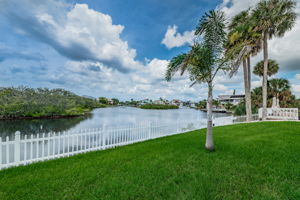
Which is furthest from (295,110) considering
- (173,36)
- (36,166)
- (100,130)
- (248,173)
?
(36,166)

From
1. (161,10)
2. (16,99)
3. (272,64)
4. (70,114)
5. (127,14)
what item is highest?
(161,10)

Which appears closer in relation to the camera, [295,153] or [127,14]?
[295,153]

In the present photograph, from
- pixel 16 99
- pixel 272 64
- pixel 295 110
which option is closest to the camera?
pixel 295 110

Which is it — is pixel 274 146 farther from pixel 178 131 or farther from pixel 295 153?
pixel 178 131

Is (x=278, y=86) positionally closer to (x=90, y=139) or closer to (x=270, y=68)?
(x=270, y=68)

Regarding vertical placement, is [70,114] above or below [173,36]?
below

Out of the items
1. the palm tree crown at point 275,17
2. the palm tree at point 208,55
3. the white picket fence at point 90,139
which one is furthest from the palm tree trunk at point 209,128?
the palm tree crown at point 275,17

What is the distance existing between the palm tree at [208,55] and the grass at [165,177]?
1172 mm

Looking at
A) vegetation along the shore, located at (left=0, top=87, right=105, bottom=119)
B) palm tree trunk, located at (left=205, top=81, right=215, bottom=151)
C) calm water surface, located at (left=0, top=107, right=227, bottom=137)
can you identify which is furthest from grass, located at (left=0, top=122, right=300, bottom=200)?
vegetation along the shore, located at (left=0, top=87, right=105, bottom=119)

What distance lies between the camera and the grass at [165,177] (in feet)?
7.10

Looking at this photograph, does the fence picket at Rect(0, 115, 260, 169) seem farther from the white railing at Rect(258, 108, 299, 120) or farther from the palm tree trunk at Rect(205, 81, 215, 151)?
the white railing at Rect(258, 108, 299, 120)

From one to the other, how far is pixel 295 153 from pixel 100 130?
5.94 metres

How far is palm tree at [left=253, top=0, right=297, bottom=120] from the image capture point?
31.5 ft

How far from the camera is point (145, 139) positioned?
6371 mm
